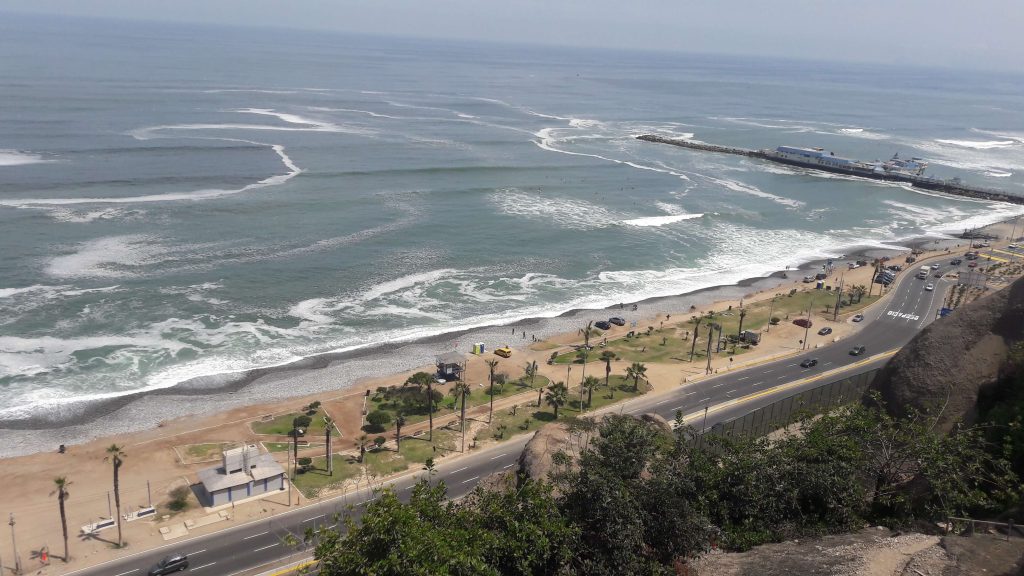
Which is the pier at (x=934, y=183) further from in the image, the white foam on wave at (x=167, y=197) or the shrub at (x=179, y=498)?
the shrub at (x=179, y=498)

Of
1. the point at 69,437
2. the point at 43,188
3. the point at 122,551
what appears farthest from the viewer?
the point at 43,188

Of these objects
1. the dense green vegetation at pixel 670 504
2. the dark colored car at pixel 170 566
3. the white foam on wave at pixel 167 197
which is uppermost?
the dense green vegetation at pixel 670 504

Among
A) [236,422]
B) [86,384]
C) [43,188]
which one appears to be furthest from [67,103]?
[236,422]

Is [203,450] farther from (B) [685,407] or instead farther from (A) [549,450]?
(B) [685,407]

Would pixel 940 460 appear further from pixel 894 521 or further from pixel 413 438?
pixel 413 438

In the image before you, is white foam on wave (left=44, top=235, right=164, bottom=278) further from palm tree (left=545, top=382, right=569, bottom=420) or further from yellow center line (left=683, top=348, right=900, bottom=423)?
yellow center line (left=683, top=348, right=900, bottom=423)

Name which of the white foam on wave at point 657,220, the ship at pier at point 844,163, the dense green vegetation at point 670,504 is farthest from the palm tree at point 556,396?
the ship at pier at point 844,163

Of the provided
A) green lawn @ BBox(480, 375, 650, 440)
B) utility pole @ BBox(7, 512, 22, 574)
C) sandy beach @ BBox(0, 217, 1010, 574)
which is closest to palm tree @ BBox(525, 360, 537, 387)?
sandy beach @ BBox(0, 217, 1010, 574)
